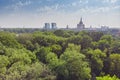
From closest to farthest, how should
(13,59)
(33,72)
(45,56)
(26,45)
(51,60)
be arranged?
(33,72), (13,59), (51,60), (45,56), (26,45)

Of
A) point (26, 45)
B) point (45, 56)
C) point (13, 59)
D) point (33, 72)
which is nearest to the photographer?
point (33, 72)

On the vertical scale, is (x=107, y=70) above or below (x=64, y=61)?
below

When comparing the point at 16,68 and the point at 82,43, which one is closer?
the point at 16,68

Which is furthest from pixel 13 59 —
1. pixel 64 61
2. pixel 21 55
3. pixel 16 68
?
pixel 64 61

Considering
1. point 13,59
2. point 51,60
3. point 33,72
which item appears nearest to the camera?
point 33,72

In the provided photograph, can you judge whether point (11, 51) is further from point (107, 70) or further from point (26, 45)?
point (107, 70)

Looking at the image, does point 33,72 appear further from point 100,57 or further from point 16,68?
point 100,57

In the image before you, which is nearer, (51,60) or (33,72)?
(33,72)

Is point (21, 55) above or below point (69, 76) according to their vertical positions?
above

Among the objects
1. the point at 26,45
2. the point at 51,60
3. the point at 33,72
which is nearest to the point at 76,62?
the point at 51,60
